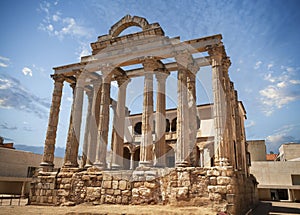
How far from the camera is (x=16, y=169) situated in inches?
1146

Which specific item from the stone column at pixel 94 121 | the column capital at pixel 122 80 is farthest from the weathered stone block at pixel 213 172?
the column capital at pixel 122 80

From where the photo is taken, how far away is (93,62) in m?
17.1

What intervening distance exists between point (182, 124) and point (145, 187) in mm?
3971

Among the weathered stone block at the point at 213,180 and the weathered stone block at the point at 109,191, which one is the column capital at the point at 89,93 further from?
the weathered stone block at the point at 213,180

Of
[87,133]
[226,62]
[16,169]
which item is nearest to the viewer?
[226,62]

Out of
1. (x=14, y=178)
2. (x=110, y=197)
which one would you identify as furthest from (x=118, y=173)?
(x=14, y=178)

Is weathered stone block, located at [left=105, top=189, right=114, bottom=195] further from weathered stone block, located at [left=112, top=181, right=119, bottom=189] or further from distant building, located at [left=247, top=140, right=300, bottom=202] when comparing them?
distant building, located at [left=247, top=140, right=300, bottom=202]

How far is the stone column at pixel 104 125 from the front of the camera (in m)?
15.3

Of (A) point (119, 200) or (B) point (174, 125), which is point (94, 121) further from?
(B) point (174, 125)

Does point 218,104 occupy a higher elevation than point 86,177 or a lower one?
higher

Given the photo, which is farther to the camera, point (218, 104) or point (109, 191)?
point (109, 191)

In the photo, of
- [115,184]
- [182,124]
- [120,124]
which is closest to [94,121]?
[120,124]

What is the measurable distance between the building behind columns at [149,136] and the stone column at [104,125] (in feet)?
0.20

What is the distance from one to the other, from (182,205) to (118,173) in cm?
391
